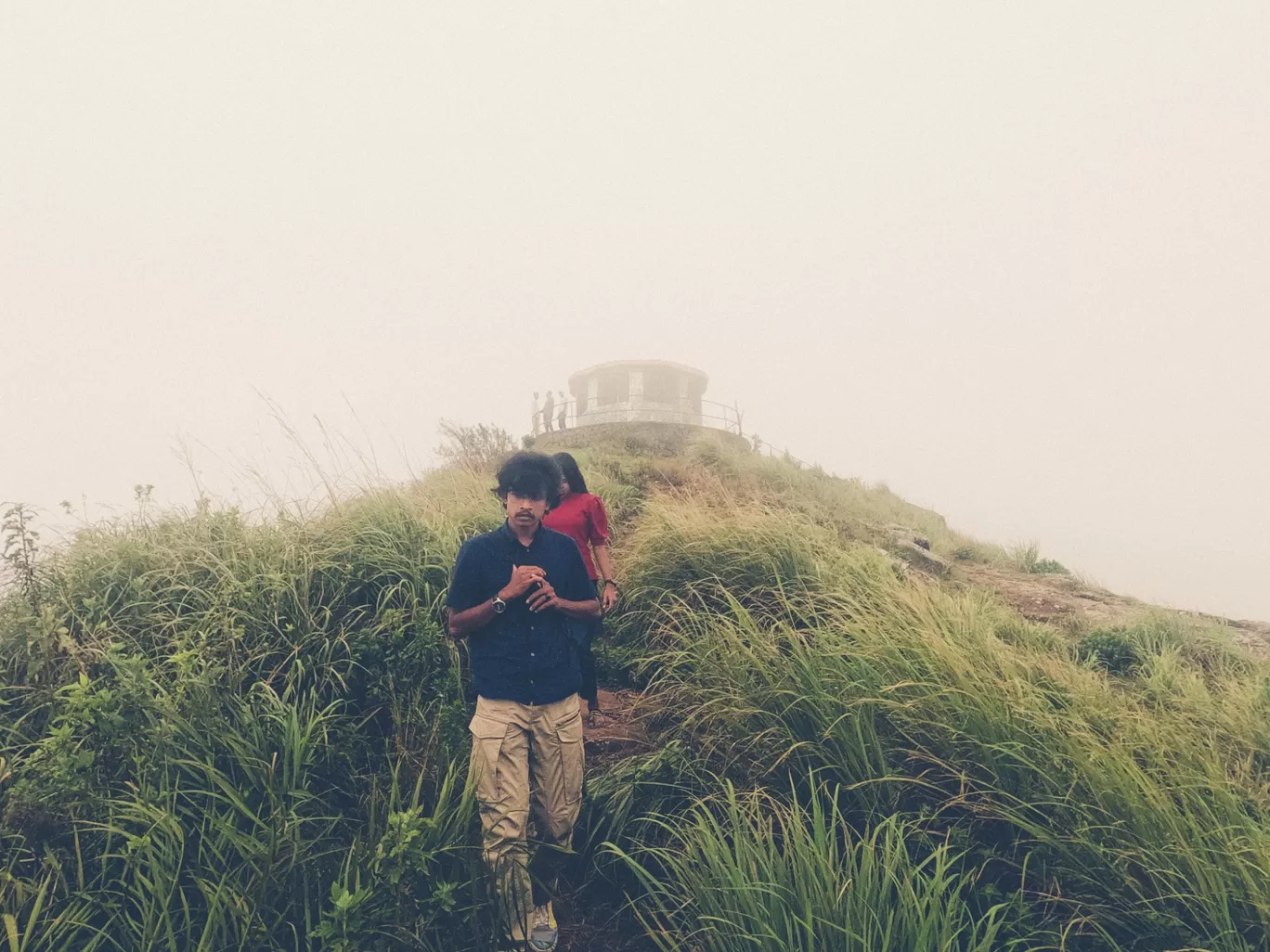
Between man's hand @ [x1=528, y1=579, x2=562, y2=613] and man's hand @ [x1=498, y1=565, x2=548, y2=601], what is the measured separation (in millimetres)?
34

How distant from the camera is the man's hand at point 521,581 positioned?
2.61m

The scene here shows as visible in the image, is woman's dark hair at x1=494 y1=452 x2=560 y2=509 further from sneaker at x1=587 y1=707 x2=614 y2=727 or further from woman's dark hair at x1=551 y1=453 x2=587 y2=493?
sneaker at x1=587 y1=707 x2=614 y2=727

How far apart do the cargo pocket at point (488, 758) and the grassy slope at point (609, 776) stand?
96 mm

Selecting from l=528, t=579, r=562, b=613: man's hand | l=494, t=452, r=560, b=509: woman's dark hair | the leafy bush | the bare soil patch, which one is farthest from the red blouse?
the bare soil patch

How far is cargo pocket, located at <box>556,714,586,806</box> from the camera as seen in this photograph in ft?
9.12

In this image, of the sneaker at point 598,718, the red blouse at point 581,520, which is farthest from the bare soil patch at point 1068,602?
the red blouse at point 581,520

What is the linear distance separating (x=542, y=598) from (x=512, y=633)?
211 millimetres

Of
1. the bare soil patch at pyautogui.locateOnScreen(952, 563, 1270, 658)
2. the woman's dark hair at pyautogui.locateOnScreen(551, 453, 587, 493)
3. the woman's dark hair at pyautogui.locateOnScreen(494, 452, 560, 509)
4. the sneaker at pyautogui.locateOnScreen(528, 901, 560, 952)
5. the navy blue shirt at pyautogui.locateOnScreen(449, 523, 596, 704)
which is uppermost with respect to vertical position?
the woman's dark hair at pyautogui.locateOnScreen(494, 452, 560, 509)

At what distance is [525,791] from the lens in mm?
2639

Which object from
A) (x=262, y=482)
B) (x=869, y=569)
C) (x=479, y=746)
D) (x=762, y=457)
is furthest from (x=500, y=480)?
(x=762, y=457)

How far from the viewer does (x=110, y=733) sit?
8.35 feet

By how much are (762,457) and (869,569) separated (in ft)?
41.1

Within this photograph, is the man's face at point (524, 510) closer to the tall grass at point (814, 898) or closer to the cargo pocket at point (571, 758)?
the cargo pocket at point (571, 758)

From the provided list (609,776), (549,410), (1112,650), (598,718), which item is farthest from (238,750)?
(549,410)
